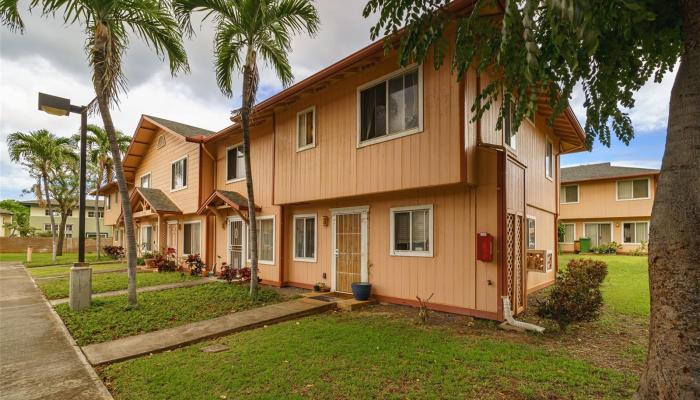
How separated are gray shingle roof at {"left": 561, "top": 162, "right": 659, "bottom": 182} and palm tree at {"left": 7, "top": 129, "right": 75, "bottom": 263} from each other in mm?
34106

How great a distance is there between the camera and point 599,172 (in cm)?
2605

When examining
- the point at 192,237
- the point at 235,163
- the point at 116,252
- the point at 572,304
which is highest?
the point at 235,163

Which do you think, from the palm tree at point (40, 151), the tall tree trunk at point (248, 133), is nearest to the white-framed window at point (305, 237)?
the tall tree trunk at point (248, 133)

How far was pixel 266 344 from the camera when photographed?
568cm

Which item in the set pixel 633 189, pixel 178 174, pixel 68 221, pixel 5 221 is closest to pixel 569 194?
pixel 633 189

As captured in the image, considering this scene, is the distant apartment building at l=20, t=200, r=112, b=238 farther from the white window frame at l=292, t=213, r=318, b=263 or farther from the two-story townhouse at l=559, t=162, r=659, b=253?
the two-story townhouse at l=559, t=162, r=659, b=253

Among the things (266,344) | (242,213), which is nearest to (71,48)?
(242,213)

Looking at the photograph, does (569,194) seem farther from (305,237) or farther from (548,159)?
(305,237)

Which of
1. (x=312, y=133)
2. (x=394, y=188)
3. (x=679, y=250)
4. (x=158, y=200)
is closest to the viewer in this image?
(x=679, y=250)

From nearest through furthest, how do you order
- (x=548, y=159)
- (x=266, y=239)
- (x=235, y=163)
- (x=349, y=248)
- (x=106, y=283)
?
(x=349, y=248)
(x=106, y=283)
(x=266, y=239)
(x=548, y=159)
(x=235, y=163)

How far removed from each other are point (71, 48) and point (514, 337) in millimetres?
10758

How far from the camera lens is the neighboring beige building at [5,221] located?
42.7 m

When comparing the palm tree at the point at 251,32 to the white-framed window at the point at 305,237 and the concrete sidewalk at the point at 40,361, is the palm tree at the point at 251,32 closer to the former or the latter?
the white-framed window at the point at 305,237

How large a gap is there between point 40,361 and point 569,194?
96.7 ft
